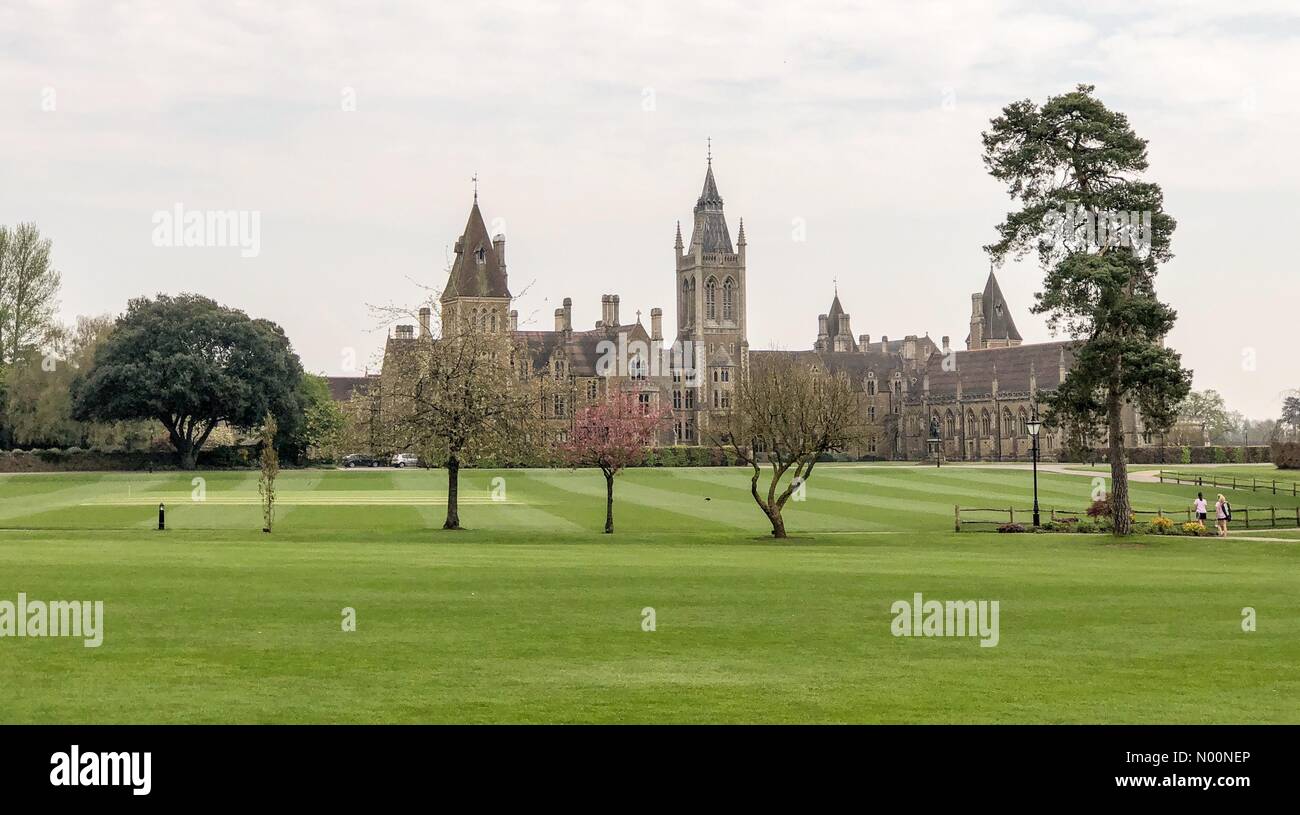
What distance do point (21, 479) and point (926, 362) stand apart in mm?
126616

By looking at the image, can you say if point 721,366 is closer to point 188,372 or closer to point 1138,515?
point 188,372

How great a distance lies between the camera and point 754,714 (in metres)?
16.1

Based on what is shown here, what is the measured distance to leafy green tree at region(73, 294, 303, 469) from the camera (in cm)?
11012

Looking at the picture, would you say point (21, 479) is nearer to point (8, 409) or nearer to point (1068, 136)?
point (8, 409)

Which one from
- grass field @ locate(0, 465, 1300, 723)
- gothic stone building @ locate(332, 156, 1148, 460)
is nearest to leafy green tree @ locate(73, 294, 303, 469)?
gothic stone building @ locate(332, 156, 1148, 460)

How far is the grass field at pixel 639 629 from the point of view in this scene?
1662 centimetres

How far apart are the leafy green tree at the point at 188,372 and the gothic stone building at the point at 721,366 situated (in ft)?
107

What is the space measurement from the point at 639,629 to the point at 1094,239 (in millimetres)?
35578

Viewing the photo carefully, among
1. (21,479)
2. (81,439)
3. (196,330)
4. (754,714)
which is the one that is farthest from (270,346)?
(754,714)

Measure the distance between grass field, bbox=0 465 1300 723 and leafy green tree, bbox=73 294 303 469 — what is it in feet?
205

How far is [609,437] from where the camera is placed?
58.2 metres

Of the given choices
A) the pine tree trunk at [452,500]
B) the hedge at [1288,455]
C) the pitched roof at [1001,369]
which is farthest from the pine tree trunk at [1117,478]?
the pitched roof at [1001,369]

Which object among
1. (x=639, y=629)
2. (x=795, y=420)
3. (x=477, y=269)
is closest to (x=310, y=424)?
(x=477, y=269)

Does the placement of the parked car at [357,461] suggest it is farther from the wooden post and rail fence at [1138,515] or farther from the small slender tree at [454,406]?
the small slender tree at [454,406]
